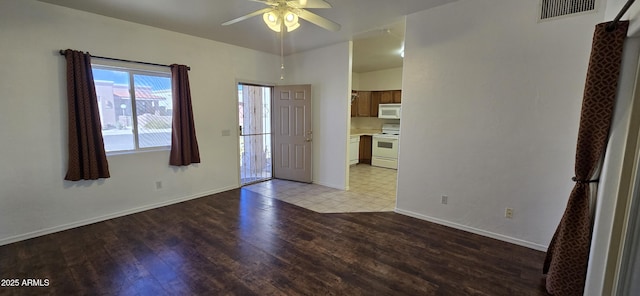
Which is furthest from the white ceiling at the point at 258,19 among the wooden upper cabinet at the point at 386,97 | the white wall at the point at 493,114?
the wooden upper cabinet at the point at 386,97

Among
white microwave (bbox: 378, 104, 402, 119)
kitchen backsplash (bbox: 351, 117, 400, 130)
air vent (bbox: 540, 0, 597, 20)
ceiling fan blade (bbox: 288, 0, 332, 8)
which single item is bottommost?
kitchen backsplash (bbox: 351, 117, 400, 130)

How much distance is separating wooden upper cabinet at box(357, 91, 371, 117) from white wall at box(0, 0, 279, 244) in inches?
171

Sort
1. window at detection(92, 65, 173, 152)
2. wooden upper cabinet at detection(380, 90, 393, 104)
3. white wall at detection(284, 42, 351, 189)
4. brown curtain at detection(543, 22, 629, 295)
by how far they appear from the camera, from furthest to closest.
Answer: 1. wooden upper cabinet at detection(380, 90, 393, 104)
2. white wall at detection(284, 42, 351, 189)
3. window at detection(92, 65, 173, 152)
4. brown curtain at detection(543, 22, 629, 295)

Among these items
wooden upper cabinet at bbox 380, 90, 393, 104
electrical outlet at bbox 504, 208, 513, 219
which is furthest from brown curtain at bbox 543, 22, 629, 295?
wooden upper cabinet at bbox 380, 90, 393, 104

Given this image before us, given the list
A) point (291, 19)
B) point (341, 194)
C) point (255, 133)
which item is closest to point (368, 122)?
point (255, 133)

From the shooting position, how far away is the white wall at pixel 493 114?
8.25ft

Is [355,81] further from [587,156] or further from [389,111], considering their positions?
[587,156]

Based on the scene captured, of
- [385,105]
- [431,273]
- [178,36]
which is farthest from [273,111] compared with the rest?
[431,273]

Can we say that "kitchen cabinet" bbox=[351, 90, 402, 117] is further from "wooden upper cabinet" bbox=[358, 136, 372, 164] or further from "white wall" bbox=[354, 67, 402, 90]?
"wooden upper cabinet" bbox=[358, 136, 372, 164]

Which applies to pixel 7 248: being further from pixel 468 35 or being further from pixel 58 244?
pixel 468 35

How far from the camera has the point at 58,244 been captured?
9.18 ft

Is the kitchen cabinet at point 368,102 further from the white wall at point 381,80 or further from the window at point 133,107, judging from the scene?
the window at point 133,107

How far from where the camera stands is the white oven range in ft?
22.1

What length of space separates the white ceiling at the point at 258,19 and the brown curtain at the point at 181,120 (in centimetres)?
69
